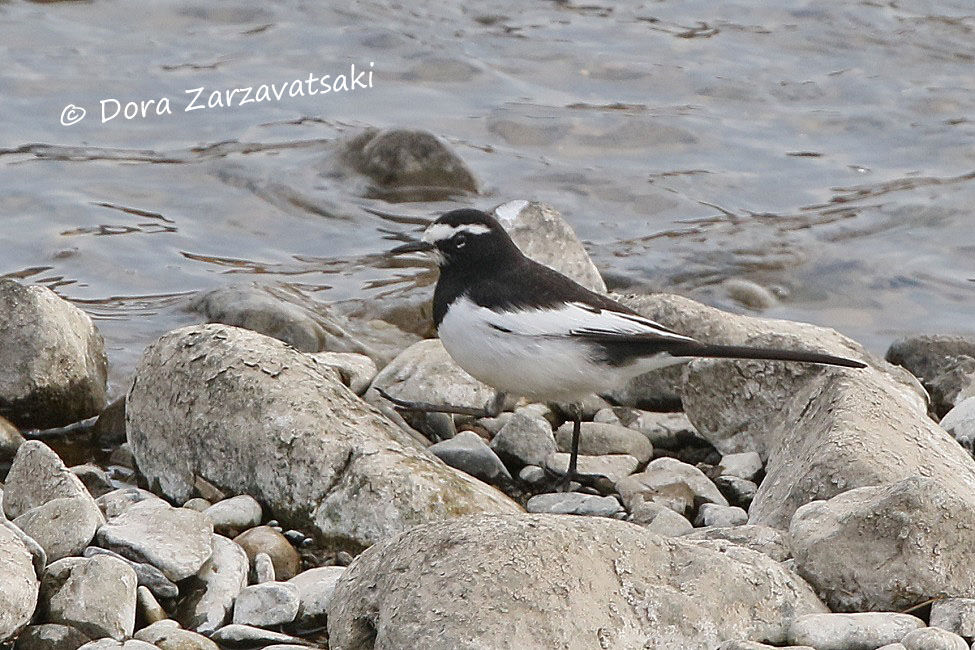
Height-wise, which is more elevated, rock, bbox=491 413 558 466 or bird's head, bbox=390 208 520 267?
bird's head, bbox=390 208 520 267

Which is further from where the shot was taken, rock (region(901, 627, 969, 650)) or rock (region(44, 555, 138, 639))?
rock (region(44, 555, 138, 639))

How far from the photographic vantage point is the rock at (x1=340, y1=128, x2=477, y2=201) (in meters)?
11.1

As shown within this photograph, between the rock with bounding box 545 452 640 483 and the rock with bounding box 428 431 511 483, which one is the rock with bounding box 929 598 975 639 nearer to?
the rock with bounding box 545 452 640 483

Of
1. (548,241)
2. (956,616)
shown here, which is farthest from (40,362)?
(956,616)

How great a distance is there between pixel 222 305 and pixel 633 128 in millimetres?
5556

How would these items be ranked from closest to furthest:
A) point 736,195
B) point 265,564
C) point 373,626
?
point 373,626 → point 265,564 → point 736,195

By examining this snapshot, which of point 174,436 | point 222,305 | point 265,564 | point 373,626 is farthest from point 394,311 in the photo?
point 373,626

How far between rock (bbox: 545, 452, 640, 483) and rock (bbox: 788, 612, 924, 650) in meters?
2.25

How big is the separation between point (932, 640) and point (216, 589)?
226cm

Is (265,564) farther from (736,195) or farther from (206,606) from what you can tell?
(736,195)

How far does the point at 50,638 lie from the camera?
4082 millimetres

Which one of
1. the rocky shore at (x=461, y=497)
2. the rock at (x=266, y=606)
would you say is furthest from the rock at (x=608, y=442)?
the rock at (x=266, y=606)


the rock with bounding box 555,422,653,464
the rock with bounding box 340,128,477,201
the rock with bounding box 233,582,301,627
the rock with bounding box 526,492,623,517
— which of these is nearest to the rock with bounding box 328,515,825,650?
the rock with bounding box 233,582,301,627

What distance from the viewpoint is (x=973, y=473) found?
546 centimetres
